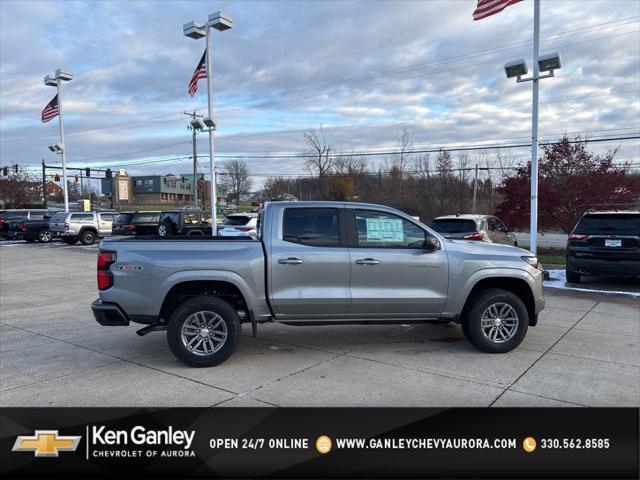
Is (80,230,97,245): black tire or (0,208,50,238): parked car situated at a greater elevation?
(0,208,50,238): parked car

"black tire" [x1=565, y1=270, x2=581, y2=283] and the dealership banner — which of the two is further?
"black tire" [x1=565, y1=270, x2=581, y2=283]

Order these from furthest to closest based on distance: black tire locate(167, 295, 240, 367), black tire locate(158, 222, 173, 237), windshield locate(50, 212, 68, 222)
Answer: windshield locate(50, 212, 68, 222) → black tire locate(158, 222, 173, 237) → black tire locate(167, 295, 240, 367)

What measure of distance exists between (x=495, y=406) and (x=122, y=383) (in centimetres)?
355

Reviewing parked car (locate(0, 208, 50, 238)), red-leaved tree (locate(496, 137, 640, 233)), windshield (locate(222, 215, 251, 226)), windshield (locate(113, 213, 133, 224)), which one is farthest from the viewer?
parked car (locate(0, 208, 50, 238))

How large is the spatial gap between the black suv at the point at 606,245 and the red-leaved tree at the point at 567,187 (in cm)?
786

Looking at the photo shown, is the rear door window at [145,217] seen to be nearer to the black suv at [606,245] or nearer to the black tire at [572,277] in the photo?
the black tire at [572,277]

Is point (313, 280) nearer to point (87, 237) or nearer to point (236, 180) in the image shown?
point (87, 237)

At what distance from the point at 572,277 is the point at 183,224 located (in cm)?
1547

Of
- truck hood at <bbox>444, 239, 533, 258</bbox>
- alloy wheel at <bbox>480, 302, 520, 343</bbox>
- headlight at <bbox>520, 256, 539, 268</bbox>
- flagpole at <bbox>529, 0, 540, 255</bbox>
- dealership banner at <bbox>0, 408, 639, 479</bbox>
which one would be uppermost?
flagpole at <bbox>529, 0, 540, 255</bbox>

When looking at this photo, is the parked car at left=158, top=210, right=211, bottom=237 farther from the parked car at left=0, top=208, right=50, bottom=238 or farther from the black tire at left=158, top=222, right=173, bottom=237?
the parked car at left=0, top=208, right=50, bottom=238

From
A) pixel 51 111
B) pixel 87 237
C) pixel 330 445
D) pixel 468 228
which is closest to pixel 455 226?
pixel 468 228

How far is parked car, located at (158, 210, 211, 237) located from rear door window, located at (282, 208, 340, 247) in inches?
632

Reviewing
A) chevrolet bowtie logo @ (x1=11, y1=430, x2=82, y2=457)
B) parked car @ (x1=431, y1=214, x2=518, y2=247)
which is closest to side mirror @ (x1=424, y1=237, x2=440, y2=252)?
chevrolet bowtie logo @ (x1=11, y1=430, x2=82, y2=457)

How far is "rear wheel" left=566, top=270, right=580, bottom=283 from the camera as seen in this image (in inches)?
439
